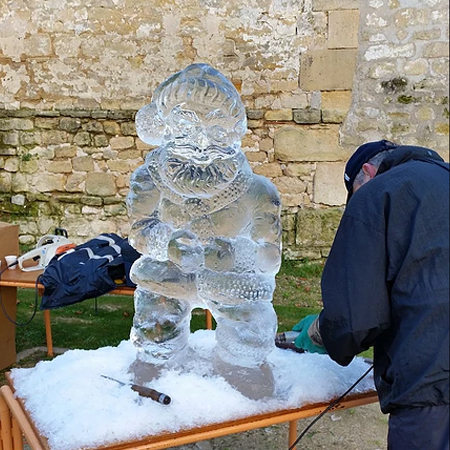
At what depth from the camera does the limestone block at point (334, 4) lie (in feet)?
16.1

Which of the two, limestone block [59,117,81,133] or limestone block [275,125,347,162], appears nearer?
limestone block [275,125,347,162]

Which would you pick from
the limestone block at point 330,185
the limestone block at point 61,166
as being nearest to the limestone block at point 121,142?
the limestone block at point 61,166

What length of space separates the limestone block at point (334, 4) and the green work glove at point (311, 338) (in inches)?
153

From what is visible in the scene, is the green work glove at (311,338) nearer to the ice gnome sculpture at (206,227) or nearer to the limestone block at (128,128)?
the ice gnome sculpture at (206,227)

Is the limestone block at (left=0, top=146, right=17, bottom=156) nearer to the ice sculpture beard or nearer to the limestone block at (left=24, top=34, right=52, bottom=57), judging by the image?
the limestone block at (left=24, top=34, right=52, bottom=57)

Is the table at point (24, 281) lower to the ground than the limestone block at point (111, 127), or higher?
lower

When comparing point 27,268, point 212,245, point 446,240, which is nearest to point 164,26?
point 27,268

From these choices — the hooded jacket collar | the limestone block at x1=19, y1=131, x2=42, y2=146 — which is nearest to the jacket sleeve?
the hooded jacket collar

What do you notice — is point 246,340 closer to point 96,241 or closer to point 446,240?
point 446,240

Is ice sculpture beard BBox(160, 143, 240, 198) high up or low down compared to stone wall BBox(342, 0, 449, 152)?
down

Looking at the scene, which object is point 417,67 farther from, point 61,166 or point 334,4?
point 61,166

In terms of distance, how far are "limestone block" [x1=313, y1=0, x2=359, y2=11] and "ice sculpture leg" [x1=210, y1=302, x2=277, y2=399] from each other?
395cm

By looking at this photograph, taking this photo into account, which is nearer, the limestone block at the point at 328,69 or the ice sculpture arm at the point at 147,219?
the ice sculpture arm at the point at 147,219

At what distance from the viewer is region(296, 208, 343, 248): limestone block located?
5289 mm
